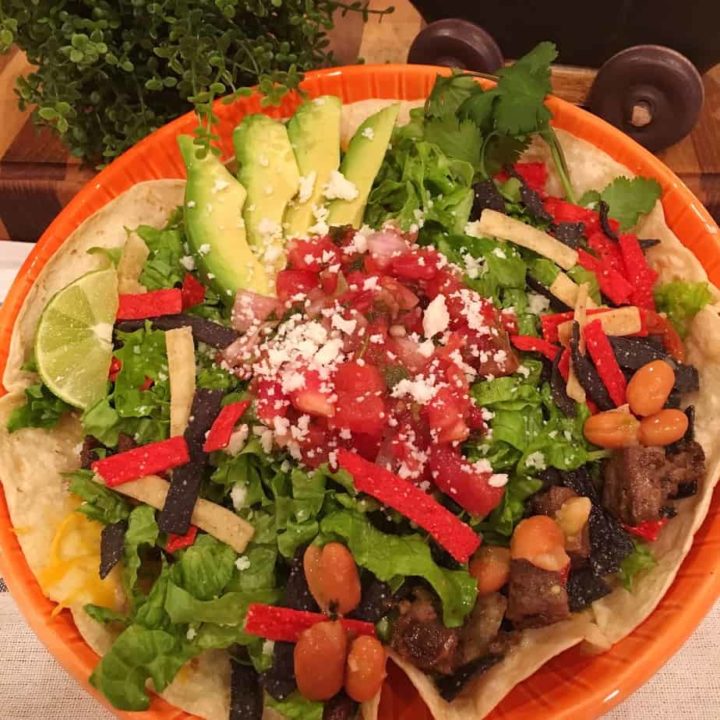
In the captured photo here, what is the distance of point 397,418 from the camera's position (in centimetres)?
225

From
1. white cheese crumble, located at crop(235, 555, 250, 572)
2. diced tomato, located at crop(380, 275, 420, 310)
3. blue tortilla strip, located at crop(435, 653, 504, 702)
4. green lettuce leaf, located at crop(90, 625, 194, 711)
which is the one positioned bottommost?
blue tortilla strip, located at crop(435, 653, 504, 702)

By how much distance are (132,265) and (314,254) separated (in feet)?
2.33

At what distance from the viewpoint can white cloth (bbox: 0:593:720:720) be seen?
2408mm

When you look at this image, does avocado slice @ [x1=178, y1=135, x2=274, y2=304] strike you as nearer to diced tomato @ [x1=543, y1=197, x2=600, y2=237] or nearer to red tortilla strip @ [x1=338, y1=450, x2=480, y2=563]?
red tortilla strip @ [x1=338, y1=450, x2=480, y2=563]

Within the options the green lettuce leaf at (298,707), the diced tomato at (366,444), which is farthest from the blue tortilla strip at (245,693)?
the diced tomato at (366,444)

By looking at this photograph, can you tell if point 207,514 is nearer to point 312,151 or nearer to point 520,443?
point 520,443

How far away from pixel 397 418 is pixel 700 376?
112 centimetres

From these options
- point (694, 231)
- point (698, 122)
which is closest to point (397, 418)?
point (694, 231)

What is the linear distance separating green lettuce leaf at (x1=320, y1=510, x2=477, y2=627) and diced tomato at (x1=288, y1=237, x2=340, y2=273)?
2.71 feet

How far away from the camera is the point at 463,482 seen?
2203 mm

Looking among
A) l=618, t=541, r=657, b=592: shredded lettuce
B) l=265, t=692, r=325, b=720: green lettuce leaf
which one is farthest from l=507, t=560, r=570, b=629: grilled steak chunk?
l=265, t=692, r=325, b=720: green lettuce leaf

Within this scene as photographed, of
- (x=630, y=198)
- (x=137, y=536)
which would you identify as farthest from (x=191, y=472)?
(x=630, y=198)

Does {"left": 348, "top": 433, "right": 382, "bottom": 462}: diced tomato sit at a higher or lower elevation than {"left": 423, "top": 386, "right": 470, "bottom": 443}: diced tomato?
lower

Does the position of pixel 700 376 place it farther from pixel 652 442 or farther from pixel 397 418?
pixel 397 418
